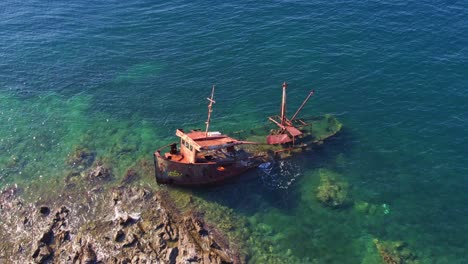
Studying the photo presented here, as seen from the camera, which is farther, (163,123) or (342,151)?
(163,123)

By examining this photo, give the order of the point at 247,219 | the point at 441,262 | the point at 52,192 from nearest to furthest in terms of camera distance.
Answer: the point at 441,262, the point at 247,219, the point at 52,192

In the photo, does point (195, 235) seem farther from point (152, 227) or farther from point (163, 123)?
point (163, 123)

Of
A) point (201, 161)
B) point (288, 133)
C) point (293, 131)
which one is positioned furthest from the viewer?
point (288, 133)

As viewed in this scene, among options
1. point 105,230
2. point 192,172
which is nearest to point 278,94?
point 192,172

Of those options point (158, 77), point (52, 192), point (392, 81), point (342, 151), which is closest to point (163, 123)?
point (158, 77)

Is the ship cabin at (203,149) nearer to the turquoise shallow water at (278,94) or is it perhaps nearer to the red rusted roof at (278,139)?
the turquoise shallow water at (278,94)

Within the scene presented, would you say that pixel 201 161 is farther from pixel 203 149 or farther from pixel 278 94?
pixel 278 94
